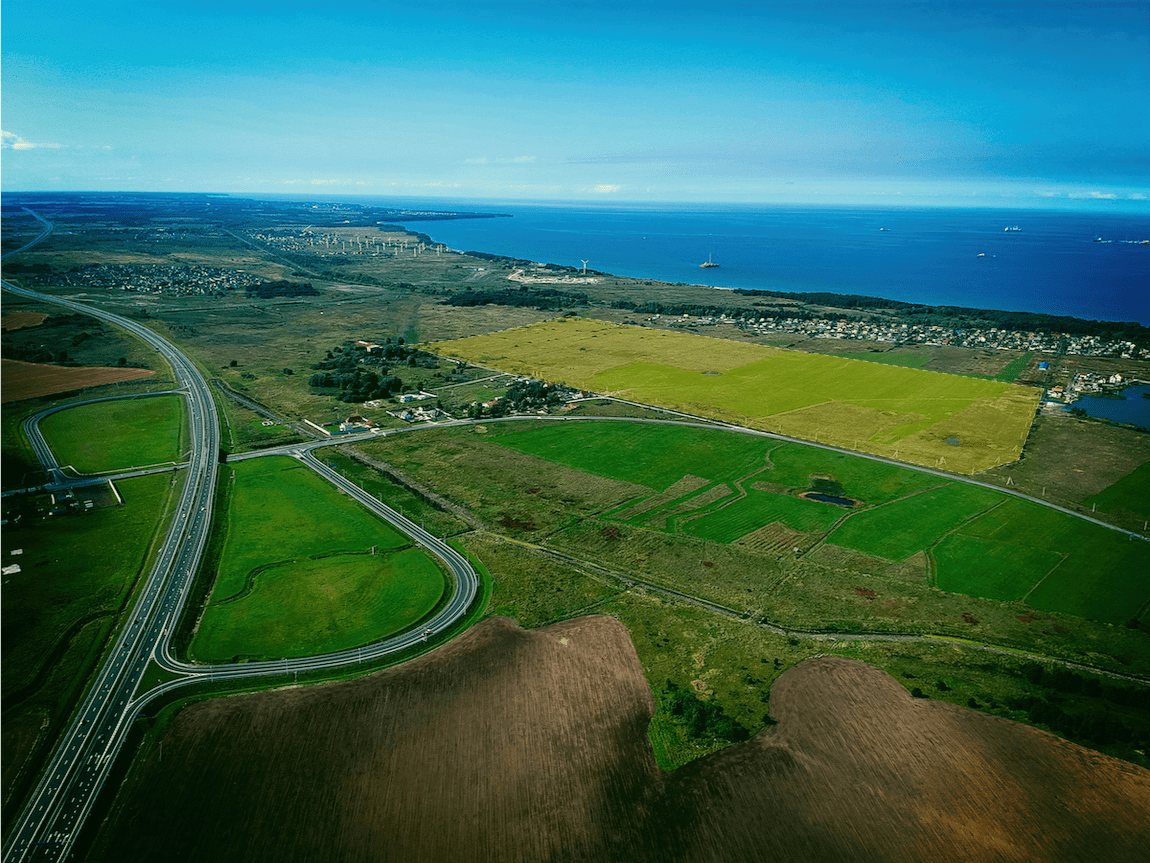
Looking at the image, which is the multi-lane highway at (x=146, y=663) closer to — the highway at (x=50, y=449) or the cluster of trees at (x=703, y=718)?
the highway at (x=50, y=449)

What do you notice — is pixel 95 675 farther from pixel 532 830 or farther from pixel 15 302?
pixel 15 302

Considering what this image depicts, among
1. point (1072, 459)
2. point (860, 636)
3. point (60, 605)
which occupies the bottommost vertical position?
point (60, 605)

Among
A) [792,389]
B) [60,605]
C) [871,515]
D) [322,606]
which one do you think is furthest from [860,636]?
[792,389]

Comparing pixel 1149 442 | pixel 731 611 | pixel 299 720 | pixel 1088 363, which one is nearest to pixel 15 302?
pixel 299 720

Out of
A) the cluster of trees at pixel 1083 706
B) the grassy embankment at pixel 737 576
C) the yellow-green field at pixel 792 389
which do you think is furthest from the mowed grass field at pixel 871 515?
the cluster of trees at pixel 1083 706

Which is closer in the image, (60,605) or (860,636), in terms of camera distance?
(860,636)

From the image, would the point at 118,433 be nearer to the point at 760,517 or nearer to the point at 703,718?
the point at 760,517
